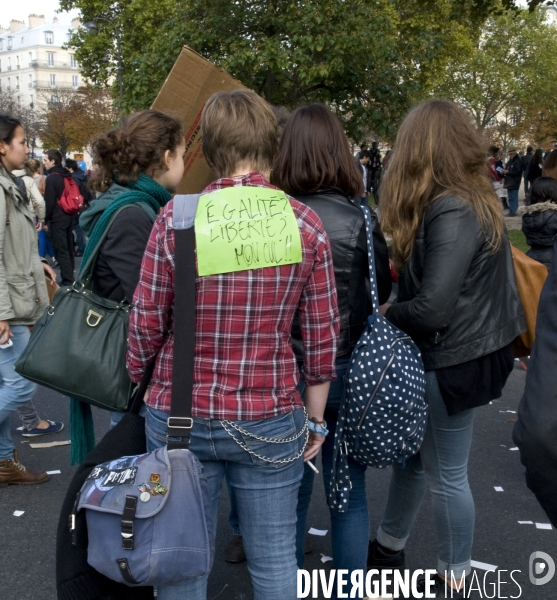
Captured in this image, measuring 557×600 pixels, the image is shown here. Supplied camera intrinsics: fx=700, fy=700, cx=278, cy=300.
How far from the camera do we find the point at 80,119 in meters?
45.1

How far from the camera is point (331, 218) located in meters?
2.31

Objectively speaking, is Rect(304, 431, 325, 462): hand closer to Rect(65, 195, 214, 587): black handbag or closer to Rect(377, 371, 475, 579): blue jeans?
Rect(65, 195, 214, 587): black handbag

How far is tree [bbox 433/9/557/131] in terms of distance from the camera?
48.6m

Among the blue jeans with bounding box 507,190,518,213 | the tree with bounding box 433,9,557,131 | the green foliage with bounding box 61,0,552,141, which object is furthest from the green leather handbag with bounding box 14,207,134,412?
the tree with bounding box 433,9,557,131

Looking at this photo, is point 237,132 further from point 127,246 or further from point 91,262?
point 91,262

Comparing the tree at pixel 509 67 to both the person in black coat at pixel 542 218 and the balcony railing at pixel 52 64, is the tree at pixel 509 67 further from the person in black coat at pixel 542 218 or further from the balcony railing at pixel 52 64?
the balcony railing at pixel 52 64

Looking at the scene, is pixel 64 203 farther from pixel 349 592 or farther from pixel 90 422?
pixel 349 592

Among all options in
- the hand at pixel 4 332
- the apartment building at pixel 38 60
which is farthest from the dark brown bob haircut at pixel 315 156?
the apartment building at pixel 38 60

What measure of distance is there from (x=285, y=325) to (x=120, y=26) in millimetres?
27445

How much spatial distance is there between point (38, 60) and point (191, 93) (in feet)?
375

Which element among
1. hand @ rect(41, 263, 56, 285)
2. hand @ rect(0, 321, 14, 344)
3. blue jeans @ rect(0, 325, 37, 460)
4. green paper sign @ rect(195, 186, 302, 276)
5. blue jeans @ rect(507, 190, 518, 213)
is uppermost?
green paper sign @ rect(195, 186, 302, 276)

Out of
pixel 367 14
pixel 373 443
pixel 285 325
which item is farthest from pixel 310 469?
pixel 367 14

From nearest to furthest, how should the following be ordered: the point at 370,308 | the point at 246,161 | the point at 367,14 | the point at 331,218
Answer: the point at 246,161 < the point at 331,218 < the point at 370,308 < the point at 367,14

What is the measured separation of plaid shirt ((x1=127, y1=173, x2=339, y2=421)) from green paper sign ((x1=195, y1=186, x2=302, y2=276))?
3 cm
